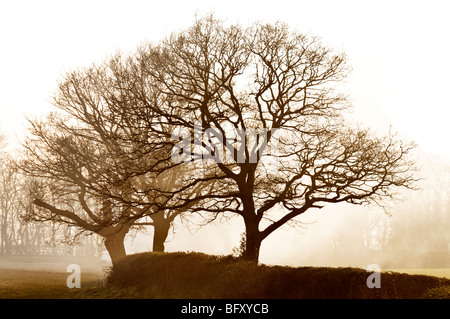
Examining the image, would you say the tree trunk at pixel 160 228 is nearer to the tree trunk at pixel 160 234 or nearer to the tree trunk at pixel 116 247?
the tree trunk at pixel 160 234

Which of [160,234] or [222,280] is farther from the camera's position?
[160,234]

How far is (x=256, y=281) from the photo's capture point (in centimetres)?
1216

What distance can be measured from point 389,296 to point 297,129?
33.3 ft

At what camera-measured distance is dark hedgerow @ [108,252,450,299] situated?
10.3m

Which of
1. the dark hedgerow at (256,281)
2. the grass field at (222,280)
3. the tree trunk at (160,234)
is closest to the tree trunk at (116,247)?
the tree trunk at (160,234)

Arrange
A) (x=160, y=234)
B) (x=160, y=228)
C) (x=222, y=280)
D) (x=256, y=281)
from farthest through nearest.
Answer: (x=160, y=228)
(x=160, y=234)
(x=222, y=280)
(x=256, y=281)

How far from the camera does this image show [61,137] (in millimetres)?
24000

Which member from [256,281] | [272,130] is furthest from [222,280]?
[272,130]

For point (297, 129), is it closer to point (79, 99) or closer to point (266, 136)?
point (266, 136)

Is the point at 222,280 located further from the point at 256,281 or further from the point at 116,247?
the point at 116,247

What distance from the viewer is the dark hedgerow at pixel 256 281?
10.3 m
